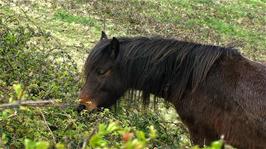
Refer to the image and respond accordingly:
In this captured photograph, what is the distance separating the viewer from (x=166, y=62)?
5.48 meters

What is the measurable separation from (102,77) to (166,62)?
2.68 feet

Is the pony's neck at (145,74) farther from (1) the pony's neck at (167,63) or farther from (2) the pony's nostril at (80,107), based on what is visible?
(2) the pony's nostril at (80,107)

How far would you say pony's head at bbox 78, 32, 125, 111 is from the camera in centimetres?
565

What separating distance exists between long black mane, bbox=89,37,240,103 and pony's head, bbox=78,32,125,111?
40 mm

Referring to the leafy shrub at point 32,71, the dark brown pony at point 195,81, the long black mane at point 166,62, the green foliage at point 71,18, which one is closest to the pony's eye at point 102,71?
the dark brown pony at point 195,81

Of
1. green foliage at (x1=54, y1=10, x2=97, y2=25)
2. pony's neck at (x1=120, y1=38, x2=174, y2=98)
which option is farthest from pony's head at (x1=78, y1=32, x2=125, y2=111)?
green foliage at (x1=54, y1=10, x2=97, y2=25)

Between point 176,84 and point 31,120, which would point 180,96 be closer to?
point 176,84

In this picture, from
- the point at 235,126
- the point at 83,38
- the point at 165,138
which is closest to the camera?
the point at 235,126

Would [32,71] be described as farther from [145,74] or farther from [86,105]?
[145,74]

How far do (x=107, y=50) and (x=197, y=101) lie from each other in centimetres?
121

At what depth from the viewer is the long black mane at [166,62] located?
5.40 metres

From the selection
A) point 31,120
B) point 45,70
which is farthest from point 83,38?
point 31,120

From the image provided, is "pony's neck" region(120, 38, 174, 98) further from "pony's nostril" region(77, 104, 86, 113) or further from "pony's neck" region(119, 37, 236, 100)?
"pony's nostril" region(77, 104, 86, 113)

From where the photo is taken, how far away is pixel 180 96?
17.9ft
